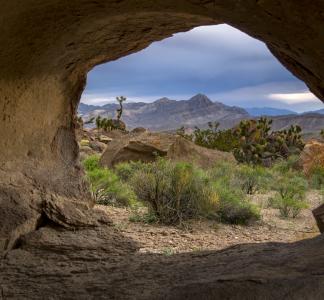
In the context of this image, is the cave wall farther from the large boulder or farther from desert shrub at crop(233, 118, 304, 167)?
desert shrub at crop(233, 118, 304, 167)

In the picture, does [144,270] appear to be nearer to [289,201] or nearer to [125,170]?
[289,201]

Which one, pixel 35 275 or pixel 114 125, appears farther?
pixel 114 125

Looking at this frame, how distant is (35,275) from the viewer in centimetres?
409

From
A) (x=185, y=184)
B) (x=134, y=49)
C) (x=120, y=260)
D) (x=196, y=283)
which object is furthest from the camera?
(x=185, y=184)

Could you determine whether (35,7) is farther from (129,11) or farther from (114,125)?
(114,125)

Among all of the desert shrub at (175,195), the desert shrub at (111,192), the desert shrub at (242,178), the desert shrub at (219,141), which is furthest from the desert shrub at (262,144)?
the desert shrub at (175,195)

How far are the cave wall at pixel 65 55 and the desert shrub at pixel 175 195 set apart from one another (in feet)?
11.4

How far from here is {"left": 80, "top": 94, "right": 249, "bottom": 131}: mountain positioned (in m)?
143

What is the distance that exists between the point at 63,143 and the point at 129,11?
2.28 m

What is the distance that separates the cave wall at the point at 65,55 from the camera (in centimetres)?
312

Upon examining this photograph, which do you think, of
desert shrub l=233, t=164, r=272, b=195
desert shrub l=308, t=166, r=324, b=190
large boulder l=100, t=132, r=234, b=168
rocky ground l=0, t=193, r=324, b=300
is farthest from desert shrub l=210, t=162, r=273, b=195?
rocky ground l=0, t=193, r=324, b=300

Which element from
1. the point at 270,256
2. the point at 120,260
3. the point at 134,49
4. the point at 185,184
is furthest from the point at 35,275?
the point at 185,184

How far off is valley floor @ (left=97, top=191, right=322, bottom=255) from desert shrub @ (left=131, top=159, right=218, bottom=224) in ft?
0.88

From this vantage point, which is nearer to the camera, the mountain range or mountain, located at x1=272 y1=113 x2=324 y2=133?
mountain, located at x1=272 y1=113 x2=324 y2=133
